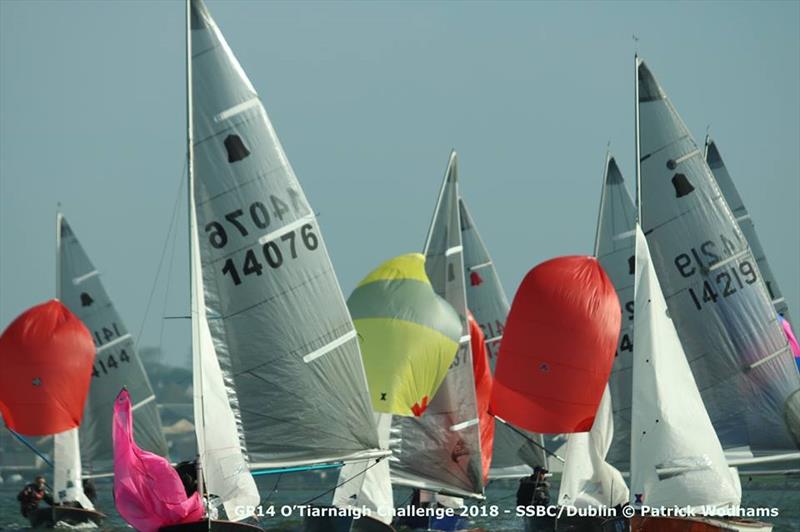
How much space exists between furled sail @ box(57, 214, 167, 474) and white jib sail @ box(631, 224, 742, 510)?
2101 centimetres

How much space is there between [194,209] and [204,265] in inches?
30.6

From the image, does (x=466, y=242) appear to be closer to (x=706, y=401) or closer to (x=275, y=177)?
(x=706, y=401)

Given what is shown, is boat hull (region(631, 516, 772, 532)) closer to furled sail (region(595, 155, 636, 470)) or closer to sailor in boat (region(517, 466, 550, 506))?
furled sail (region(595, 155, 636, 470))

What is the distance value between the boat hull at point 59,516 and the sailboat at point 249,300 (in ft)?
48.5

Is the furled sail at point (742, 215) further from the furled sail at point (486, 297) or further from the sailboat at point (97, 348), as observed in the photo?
the sailboat at point (97, 348)

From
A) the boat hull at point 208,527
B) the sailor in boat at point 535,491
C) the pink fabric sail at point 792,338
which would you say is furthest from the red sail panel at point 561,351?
the boat hull at point 208,527

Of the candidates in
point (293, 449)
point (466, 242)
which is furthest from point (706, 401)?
point (466, 242)

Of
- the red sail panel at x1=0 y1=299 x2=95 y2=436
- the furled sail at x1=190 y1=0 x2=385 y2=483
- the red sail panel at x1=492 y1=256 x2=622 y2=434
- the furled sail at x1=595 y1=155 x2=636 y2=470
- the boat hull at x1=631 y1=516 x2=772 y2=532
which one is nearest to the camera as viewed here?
the furled sail at x1=190 y1=0 x2=385 y2=483

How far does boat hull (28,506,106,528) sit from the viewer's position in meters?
34.5

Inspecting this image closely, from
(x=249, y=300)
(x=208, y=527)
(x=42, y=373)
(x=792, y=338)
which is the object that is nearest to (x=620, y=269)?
(x=792, y=338)

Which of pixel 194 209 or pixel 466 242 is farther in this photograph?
pixel 466 242

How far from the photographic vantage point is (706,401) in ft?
83.8

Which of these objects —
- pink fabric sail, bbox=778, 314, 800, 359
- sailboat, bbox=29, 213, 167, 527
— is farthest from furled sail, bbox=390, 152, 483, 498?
sailboat, bbox=29, 213, 167, 527

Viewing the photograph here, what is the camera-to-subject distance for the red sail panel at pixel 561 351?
2484 cm
